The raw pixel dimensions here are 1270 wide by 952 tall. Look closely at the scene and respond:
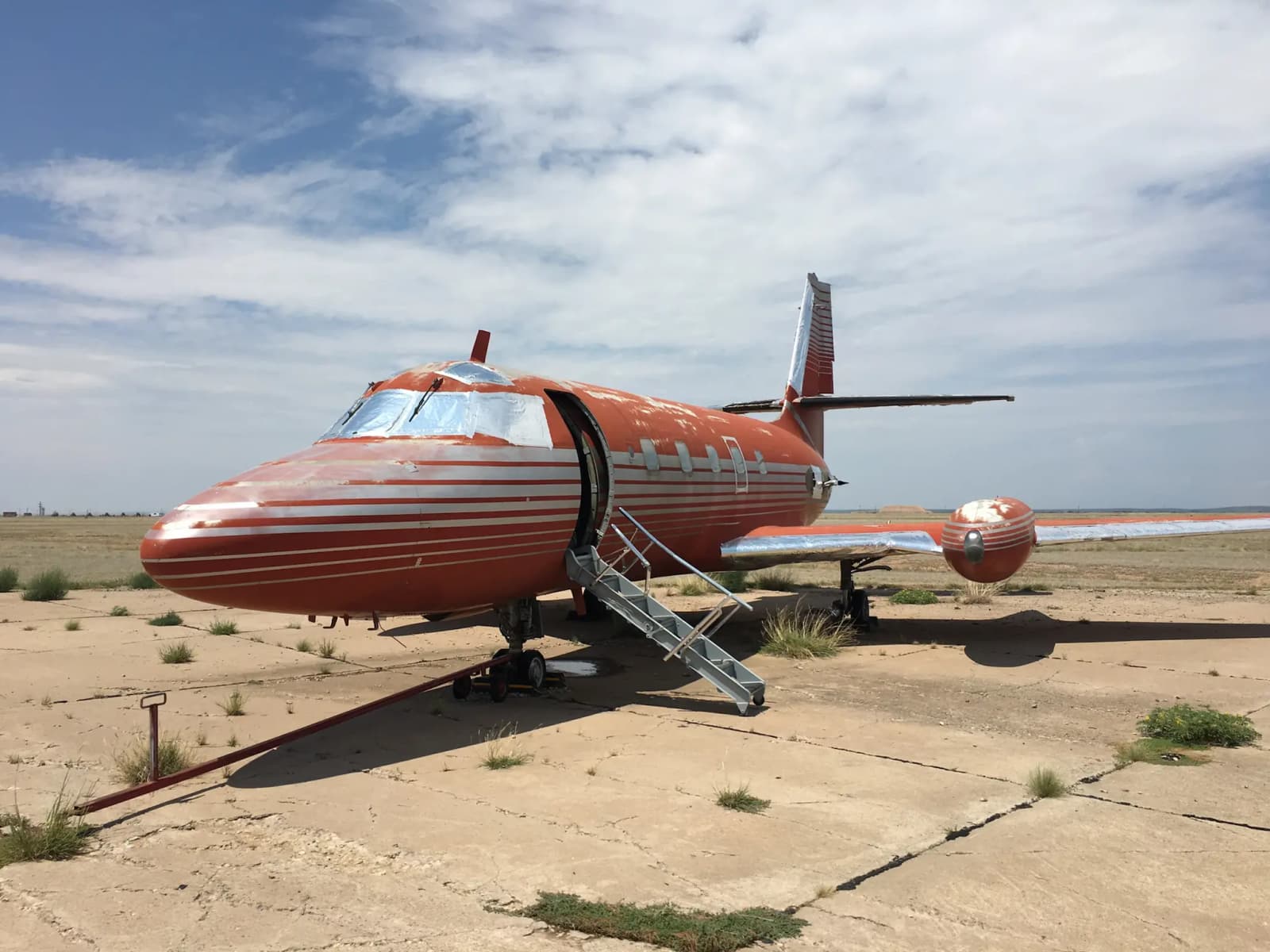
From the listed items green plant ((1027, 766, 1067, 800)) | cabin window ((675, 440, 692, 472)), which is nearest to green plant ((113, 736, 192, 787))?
green plant ((1027, 766, 1067, 800))

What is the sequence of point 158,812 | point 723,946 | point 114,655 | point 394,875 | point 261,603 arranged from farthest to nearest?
point 114,655 < point 261,603 < point 158,812 < point 394,875 < point 723,946

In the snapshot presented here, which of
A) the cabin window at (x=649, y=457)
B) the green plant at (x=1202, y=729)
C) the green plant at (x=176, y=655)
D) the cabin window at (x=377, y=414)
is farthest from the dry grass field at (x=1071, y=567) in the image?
the cabin window at (x=377, y=414)

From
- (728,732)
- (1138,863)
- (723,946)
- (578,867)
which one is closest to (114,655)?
(728,732)

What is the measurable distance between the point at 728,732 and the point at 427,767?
306 centimetres

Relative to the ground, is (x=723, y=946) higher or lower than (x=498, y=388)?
lower

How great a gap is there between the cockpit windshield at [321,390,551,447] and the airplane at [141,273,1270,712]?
2 cm

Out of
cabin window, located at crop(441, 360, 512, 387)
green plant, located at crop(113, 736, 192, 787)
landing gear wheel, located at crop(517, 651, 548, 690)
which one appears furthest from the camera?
landing gear wheel, located at crop(517, 651, 548, 690)

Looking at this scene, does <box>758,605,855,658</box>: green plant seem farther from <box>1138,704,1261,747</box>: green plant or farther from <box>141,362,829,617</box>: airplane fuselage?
<box>1138,704,1261,747</box>: green plant

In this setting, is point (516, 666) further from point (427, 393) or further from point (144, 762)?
point (144, 762)

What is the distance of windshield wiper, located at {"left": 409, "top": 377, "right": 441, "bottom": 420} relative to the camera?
377 inches

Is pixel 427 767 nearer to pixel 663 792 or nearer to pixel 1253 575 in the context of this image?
pixel 663 792

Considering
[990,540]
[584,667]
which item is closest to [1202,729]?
[990,540]

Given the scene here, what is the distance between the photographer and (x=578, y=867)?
17.6ft

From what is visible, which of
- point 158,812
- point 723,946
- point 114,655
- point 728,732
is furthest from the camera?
point 114,655
